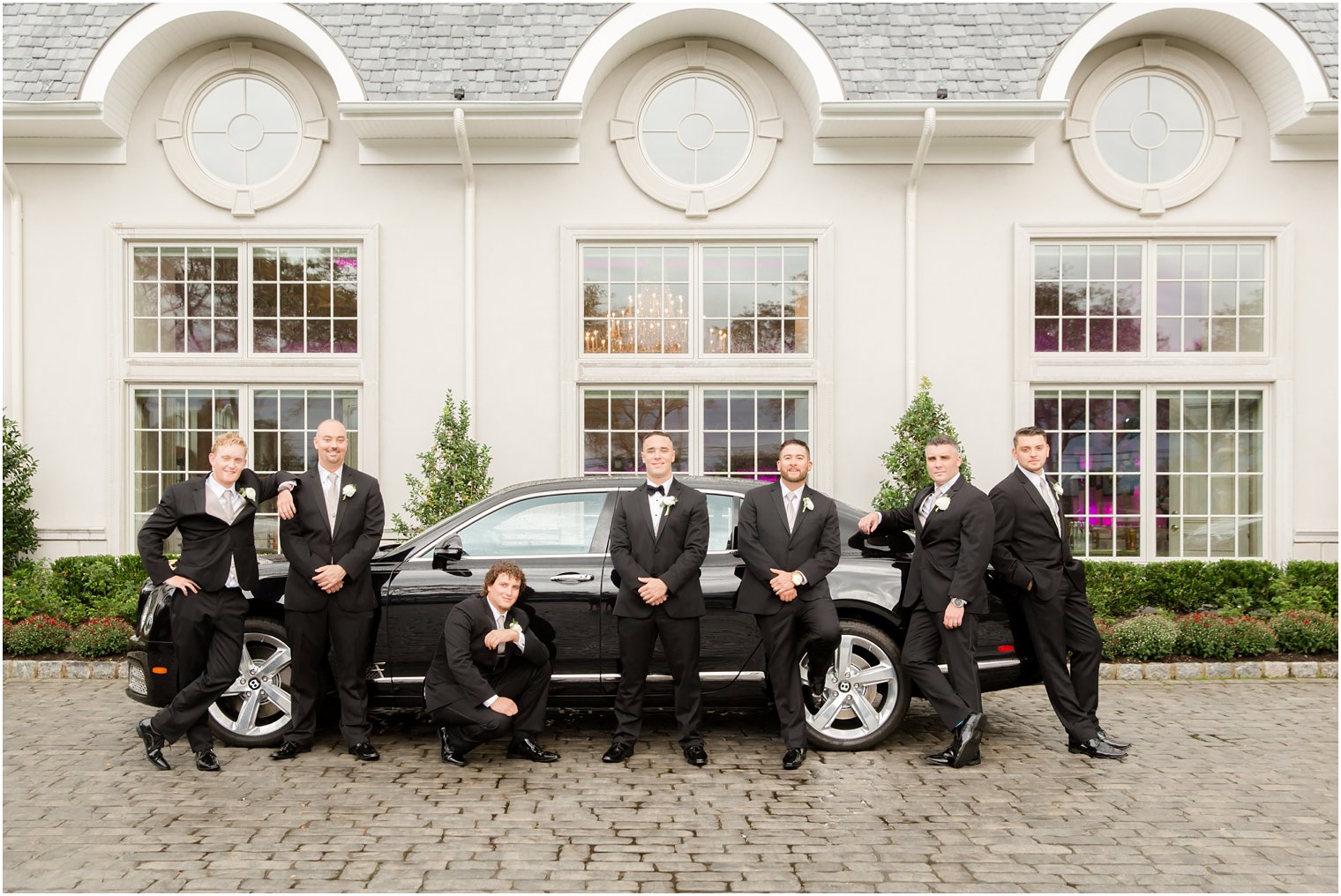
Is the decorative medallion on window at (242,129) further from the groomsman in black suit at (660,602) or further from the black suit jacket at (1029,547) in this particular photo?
the black suit jacket at (1029,547)

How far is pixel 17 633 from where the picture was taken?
26.0ft

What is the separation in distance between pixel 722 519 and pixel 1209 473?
6.81 m

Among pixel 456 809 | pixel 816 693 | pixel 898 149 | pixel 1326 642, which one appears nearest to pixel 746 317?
pixel 898 149

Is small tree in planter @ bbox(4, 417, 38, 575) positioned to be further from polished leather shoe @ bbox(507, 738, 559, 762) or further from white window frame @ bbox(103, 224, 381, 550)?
polished leather shoe @ bbox(507, 738, 559, 762)

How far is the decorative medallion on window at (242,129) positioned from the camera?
995cm

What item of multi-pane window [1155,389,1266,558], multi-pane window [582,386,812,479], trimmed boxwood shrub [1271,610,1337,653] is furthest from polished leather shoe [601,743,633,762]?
multi-pane window [1155,389,1266,558]

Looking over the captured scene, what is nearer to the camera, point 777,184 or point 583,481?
point 583,481

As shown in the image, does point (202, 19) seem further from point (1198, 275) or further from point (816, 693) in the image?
point (1198, 275)

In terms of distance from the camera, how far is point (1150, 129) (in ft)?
33.3

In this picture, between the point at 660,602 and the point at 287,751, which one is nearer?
the point at 660,602

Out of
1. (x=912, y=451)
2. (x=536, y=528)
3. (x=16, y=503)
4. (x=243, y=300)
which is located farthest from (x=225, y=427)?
(x=912, y=451)

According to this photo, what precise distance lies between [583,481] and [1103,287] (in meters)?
6.78

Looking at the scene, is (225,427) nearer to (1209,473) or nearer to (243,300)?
(243,300)

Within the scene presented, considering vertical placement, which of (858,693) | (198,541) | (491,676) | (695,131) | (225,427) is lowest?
(858,693)
